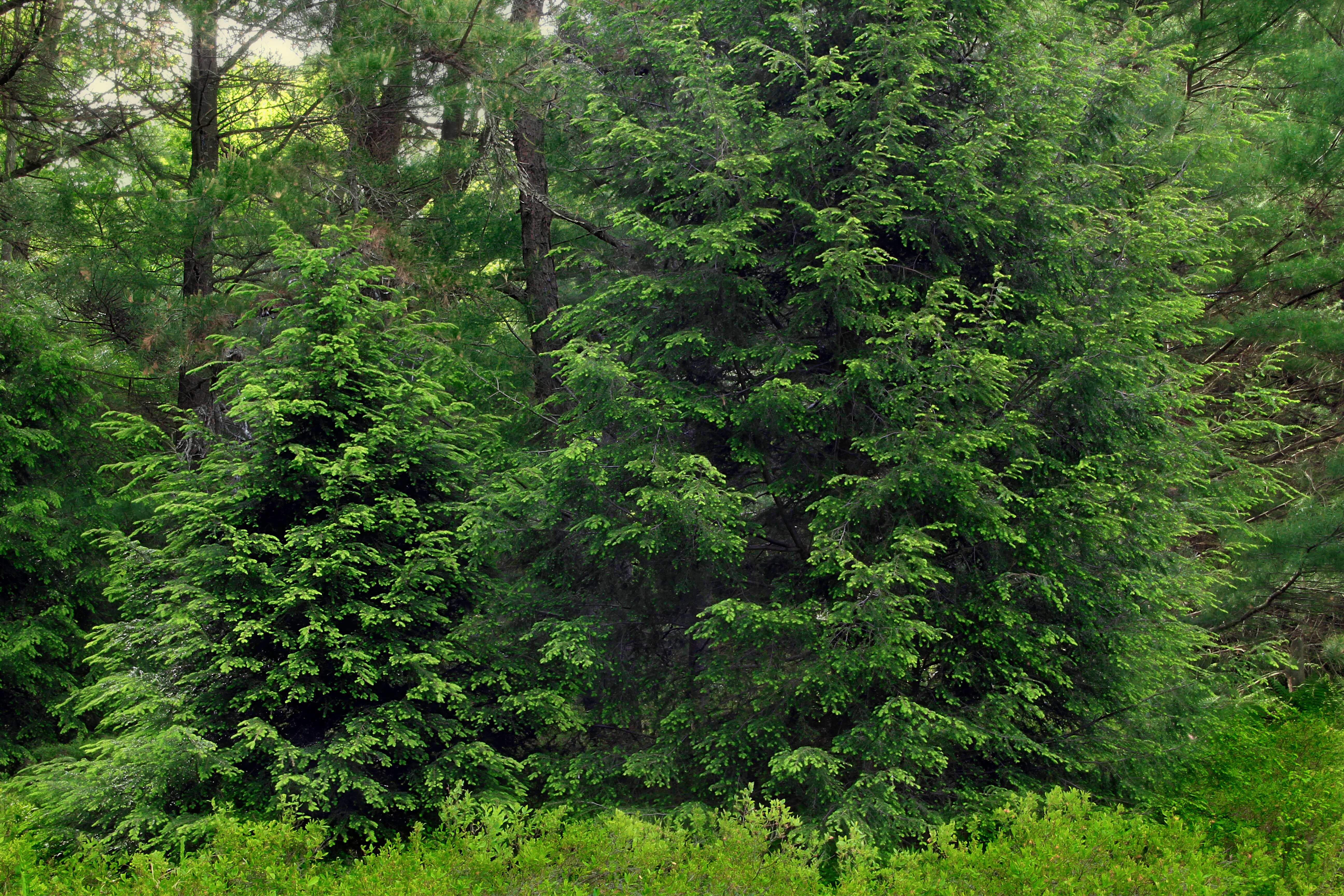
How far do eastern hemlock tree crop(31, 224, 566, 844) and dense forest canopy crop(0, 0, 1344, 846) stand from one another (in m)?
0.04

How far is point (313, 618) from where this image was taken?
288 inches

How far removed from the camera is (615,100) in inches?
351

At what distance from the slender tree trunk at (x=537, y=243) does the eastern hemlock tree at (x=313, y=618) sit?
283 cm

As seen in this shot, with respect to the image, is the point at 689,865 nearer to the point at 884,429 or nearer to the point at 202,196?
the point at 884,429

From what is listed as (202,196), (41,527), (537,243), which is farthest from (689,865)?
(202,196)

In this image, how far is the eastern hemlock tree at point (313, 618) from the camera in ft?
23.2

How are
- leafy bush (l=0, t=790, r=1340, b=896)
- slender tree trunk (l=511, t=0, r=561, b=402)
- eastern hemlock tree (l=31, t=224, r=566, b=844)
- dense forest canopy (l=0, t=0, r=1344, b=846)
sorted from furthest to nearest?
slender tree trunk (l=511, t=0, r=561, b=402) → dense forest canopy (l=0, t=0, r=1344, b=846) → eastern hemlock tree (l=31, t=224, r=566, b=844) → leafy bush (l=0, t=790, r=1340, b=896)

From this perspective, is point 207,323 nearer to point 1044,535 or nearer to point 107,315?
point 107,315

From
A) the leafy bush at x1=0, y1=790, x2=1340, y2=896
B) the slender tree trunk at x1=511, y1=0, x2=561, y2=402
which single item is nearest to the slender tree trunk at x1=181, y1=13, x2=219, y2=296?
the slender tree trunk at x1=511, y1=0, x2=561, y2=402

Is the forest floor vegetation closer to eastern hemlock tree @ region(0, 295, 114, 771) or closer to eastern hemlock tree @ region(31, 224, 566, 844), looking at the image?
eastern hemlock tree @ region(31, 224, 566, 844)

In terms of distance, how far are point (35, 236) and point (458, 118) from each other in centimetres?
517

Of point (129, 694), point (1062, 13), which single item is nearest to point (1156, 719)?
point (1062, 13)

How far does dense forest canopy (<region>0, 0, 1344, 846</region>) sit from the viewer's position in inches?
284

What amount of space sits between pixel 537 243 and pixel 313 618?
5.63 meters
